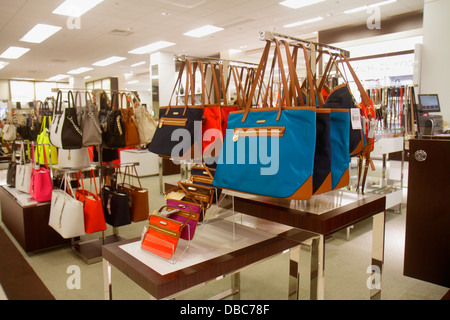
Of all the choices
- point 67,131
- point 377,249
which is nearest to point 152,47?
point 67,131

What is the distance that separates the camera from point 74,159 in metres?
3.40

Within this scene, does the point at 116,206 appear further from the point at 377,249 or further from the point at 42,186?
the point at 377,249

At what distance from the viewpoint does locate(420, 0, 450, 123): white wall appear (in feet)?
16.7

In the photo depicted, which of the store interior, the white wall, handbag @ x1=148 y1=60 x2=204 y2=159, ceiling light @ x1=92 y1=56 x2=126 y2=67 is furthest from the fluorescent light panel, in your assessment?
the white wall

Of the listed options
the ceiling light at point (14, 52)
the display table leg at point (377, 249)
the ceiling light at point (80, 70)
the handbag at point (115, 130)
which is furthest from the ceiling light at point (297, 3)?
the ceiling light at point (80, 70)

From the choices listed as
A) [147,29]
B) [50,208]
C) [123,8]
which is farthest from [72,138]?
[147,29]

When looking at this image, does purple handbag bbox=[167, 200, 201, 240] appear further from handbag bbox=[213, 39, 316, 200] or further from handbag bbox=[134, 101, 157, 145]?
handbag bbox=[134, 101, 157, 145]

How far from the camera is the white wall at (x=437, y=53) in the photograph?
508cm

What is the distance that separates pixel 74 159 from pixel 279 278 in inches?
91.0

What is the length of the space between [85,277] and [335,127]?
8.24ft

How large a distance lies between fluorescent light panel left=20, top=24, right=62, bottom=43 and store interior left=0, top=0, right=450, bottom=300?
0.28ft

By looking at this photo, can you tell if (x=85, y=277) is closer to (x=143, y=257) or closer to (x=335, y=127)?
(x=143, y=257)
